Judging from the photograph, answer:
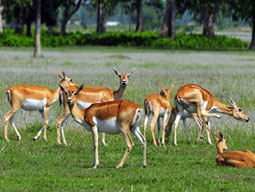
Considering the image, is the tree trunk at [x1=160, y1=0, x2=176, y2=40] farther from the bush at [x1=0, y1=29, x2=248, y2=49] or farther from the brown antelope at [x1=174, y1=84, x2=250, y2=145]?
the brown antelope at [x1=174, y1=84, x2=250, y2=145]

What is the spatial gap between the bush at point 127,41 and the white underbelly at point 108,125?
168ft

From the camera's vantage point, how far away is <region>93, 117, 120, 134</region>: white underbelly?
10.3 m

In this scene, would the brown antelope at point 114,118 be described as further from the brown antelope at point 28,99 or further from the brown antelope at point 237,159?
the brown antelope at point 28,99

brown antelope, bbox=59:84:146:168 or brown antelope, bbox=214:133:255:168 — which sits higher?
brown antelope, bbox=59:84:146:168

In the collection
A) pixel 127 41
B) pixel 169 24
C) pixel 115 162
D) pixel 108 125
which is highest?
pixel 108 125

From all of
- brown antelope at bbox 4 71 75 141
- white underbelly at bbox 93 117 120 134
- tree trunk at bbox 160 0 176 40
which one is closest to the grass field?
brown antelope at bbox 4 71 75 141

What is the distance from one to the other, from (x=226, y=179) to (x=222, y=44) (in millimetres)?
56249

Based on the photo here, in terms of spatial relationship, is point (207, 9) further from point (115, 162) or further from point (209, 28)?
point (115, 162)

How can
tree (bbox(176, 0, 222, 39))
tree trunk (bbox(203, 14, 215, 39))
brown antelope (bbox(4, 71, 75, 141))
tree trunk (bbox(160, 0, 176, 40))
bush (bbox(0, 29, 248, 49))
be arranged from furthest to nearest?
1. tree trunk (bbox(203, 14, 215, 39))
2. tree (bbox(176, 0, 222, 39))
3. tree trunk (bbox(160, 0, 176, 40))
4. bush (bbox(0, 29, 248, 49))
5. brown antelope (bbox(4, 71, 75, 141))

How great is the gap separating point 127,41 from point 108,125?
5756 centimetres

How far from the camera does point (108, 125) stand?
1038 centimetres

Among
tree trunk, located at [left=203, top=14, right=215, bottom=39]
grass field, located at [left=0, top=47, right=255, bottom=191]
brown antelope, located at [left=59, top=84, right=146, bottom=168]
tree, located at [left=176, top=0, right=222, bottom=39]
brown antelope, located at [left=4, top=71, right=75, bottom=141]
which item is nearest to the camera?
grass field, located at [left=0, top=47, right=255, bottom=191]

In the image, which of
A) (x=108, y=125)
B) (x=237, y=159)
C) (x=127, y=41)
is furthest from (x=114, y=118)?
(x=127, y=41)

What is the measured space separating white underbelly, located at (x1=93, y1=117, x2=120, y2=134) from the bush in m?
51.2
